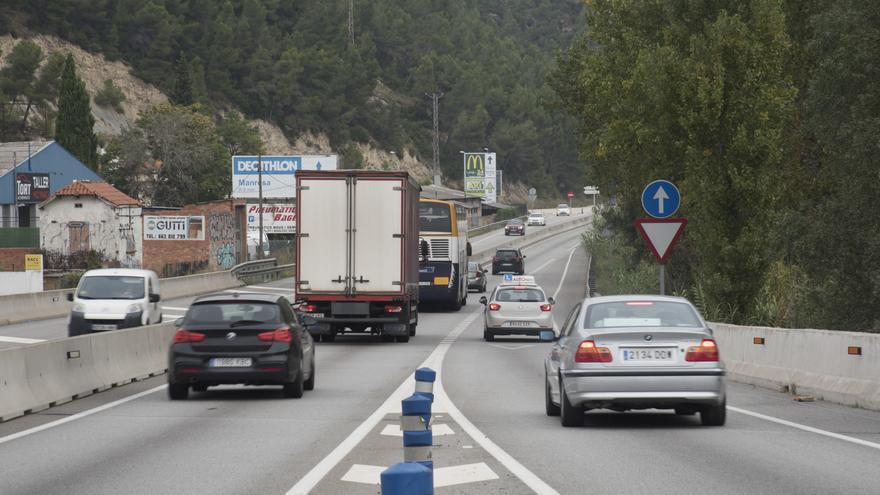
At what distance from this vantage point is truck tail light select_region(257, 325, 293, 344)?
18.2 metres

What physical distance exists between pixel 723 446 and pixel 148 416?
7.13 m

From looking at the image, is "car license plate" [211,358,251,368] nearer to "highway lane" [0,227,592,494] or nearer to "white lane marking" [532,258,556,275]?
"highway lane" [0,227,592,494]

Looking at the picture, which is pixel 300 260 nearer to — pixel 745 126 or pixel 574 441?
pixel 745 126

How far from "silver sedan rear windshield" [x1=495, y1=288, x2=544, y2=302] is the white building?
4545cm

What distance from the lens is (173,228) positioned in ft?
259

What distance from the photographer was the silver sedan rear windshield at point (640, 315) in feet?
47.6

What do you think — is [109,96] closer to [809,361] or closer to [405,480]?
[809,361]

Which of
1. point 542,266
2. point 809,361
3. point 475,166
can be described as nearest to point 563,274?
point 542,266

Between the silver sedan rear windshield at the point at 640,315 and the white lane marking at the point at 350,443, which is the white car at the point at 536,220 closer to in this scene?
the white lane marking at the point at 350,443

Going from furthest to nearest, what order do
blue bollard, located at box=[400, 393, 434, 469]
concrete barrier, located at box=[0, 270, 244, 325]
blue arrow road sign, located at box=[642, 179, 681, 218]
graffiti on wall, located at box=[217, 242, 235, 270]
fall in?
1. graffiti on wall, located at box=[217, 242, 235, 270]
2. concrete barrier, located at box=[0, 270, 244, 325]
3. blue arrow road sign, located at box=[642, 179, 681, 218]
4. blue bollard, located at box=[400, 393, 434, 469]

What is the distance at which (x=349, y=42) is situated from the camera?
157500 mm

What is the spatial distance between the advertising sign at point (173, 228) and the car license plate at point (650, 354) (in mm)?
66639

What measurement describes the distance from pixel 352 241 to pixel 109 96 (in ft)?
298

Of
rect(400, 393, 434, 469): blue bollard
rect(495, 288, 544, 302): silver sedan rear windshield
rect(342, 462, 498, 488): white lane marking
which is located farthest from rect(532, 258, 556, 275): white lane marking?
rect(400, 393, 434, 469): blue bollard
